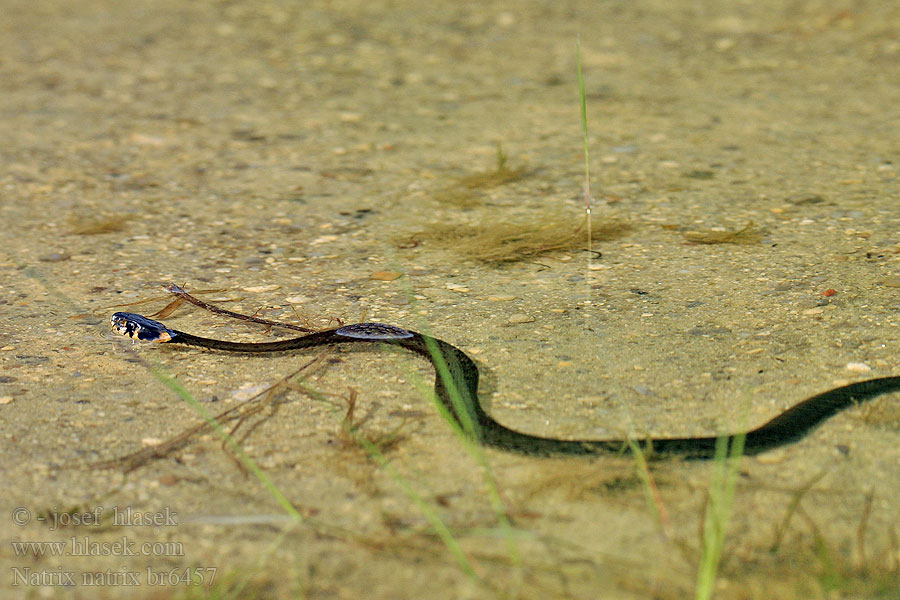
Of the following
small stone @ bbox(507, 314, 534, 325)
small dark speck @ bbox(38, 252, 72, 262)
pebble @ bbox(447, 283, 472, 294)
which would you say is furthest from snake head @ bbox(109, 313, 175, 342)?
small stone @ bbox(507, 314, 534, 325)

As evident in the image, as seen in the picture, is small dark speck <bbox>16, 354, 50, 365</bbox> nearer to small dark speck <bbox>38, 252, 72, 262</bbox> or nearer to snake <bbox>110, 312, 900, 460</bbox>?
snake <bbox>110, 312, 900, 460</bbox>

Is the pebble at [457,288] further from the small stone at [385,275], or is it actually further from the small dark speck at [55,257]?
the small dark speck at [55,257]

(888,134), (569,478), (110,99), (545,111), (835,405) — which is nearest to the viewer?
(569,478)

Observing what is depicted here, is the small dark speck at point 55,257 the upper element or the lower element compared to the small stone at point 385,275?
upper

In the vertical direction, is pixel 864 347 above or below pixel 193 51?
below

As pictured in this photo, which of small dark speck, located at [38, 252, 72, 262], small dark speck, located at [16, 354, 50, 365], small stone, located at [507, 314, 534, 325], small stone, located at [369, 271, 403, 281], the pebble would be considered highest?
small dark speck, located at [38, 252, 72, 262]

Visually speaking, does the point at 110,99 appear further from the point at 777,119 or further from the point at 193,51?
the point at 777,119

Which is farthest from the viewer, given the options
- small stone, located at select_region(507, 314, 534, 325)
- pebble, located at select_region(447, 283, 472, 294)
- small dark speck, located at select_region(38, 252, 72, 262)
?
small dark speck, located at select_region(38, 252, 72, 262)

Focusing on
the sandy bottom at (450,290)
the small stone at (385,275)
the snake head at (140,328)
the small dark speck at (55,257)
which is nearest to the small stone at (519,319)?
the sandy bottom at (450,290)

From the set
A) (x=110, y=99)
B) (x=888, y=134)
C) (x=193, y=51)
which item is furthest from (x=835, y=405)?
(x=193, y=51)
